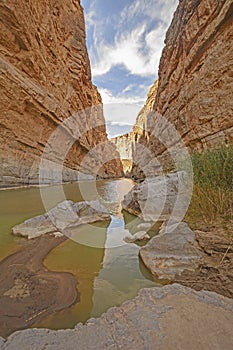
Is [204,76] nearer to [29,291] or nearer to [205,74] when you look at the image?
[205,74]

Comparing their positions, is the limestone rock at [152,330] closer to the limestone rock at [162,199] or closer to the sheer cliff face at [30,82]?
the limestone rock at [162,199]

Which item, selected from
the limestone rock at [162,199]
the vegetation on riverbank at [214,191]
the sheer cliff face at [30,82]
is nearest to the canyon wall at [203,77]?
the limestone rock at [162,199]

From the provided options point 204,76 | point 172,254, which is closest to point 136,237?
point 172,254

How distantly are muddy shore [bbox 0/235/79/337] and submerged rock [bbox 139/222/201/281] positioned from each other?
33.8 inches

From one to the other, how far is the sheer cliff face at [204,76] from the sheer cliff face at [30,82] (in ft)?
29.4

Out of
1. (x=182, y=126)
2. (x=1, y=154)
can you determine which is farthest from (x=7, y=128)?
(x=182, y=126)

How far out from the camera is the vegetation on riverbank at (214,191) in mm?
2721

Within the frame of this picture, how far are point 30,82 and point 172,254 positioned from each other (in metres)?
13.2

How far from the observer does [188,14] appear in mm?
10555

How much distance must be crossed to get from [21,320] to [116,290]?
2.55 feet

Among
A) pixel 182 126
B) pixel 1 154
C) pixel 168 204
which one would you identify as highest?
pixel 182 126

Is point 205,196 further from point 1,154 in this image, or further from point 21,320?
point 1,154

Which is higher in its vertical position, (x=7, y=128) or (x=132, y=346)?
(x=7, y=128)

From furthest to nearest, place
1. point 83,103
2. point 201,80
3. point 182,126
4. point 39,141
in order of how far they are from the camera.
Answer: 1. point 83,103
2. point 39,141
3. point 182,126
4. point 201,80
